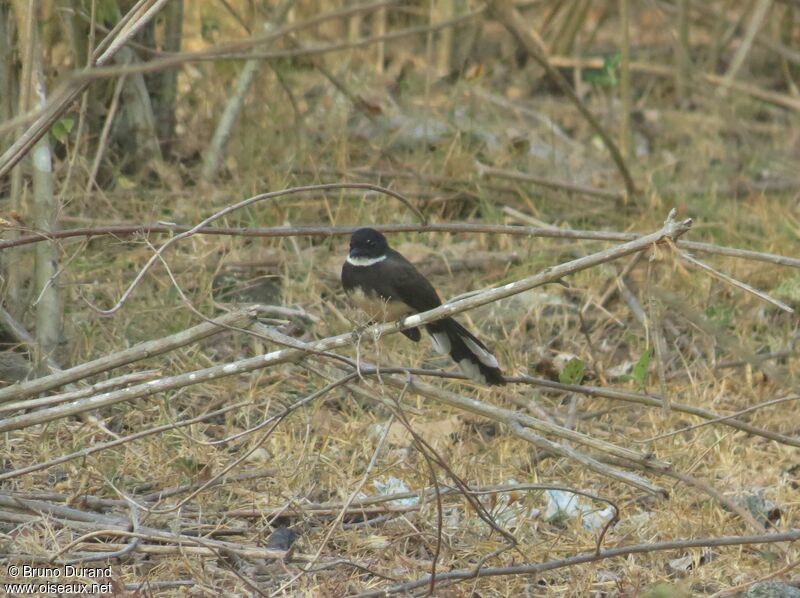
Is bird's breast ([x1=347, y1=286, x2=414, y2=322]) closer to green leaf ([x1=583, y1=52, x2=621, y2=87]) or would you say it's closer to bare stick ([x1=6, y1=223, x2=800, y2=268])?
bare stick ([x1=6, y1=223, x2=800, y2=268])

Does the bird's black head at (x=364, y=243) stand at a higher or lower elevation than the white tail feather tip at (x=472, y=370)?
higher

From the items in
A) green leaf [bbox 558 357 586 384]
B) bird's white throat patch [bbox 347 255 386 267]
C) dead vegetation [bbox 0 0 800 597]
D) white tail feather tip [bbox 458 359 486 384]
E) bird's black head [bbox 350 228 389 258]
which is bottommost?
dead vegetation [bbox 0 0 800 597]

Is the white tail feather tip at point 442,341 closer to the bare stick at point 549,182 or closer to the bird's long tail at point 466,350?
the bird's long tail at point 466,350

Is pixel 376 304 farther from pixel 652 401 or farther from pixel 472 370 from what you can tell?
pixel 652 401

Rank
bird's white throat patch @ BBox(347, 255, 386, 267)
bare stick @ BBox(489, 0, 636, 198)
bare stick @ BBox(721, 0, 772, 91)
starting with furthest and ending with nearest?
bare stick @ BBox(721, 0, 772, 91)
bare stick @ BBox(489, 0, 636, 198)
bird's white throat patch @ BBox(347, 255, 386, 267)

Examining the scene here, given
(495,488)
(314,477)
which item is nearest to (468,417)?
(314,477)

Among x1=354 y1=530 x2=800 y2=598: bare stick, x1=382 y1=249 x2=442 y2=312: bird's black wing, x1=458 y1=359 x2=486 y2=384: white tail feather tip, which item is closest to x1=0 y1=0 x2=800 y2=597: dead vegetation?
x1=354 y1=530 x2=800 y2=598: bare stick

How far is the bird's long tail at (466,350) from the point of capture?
4164mm

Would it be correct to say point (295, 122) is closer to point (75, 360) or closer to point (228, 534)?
point (75, 360)

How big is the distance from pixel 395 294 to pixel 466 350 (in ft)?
1.17

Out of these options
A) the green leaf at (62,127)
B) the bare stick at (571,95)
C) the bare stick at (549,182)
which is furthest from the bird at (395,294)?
the bare stick at (549,182)

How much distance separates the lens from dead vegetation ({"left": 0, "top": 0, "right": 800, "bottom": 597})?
139 inches

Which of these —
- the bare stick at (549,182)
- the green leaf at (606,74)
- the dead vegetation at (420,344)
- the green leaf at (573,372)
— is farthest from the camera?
the green leaf at (606,74)

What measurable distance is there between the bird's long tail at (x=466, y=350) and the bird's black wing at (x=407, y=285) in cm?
13
